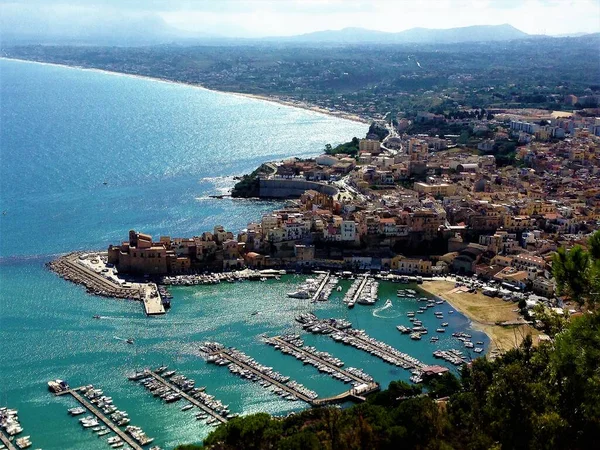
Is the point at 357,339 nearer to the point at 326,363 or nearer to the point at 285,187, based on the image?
the point at 326,363

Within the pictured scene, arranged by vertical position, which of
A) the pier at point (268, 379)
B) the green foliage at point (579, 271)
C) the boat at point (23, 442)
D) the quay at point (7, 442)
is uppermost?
the green foliage at point (579, 271)

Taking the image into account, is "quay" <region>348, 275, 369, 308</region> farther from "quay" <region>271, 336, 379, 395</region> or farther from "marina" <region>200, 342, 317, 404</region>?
"marina" <region>200, 342, 317, 404</region>

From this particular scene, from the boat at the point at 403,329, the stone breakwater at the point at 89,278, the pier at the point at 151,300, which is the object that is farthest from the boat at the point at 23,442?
the boat at the point at 403,329

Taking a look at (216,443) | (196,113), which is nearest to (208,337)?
(216,443)

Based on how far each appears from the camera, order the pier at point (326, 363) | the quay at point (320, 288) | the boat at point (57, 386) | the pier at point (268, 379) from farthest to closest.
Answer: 1. the quay at point (320, 288)
2. the pier at point (326, 363)
3. the boat at point (57, 386)
4. the pier at point (268, 379)

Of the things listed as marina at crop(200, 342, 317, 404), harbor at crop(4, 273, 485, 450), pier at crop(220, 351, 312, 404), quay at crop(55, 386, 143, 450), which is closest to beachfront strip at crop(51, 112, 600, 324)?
harbor at crop(4, 273, 485, 450)

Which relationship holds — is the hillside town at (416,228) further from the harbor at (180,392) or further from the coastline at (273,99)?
the coastline at (273,99)

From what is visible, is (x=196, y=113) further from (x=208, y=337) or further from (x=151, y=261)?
(x=208, y=337)

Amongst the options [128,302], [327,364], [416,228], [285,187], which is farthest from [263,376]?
[285,187]

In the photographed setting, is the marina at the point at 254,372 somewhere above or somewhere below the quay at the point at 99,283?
below
